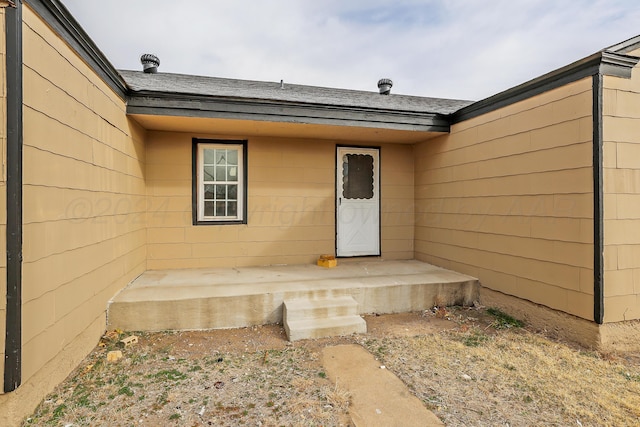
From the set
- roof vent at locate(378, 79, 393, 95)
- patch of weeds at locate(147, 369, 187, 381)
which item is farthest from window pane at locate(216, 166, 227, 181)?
roof vent at locate(378, 79, 393, 95)

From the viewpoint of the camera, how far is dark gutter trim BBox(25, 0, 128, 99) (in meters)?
2.18

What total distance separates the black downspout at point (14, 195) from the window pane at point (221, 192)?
11.0 feet

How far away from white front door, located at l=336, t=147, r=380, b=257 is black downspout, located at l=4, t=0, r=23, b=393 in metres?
4.37

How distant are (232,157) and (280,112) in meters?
1.33

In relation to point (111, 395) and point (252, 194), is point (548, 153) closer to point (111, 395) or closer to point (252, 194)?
point (252, 194)

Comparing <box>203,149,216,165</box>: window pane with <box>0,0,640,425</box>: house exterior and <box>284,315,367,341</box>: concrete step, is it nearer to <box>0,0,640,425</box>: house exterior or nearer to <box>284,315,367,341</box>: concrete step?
<box>0,0,640,425</box>: house exterior

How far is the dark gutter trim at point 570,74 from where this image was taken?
9.89 feet

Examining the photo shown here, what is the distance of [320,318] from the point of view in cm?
369

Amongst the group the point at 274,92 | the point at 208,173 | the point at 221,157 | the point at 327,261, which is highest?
the point at 274,92

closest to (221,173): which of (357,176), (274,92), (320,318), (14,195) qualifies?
(274,92)

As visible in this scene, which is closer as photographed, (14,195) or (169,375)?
(14,195)

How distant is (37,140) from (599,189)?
15.3 feet

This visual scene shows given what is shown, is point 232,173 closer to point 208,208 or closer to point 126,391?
point 208,208

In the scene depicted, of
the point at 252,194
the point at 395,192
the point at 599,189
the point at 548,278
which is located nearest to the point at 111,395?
the point at 252,194
